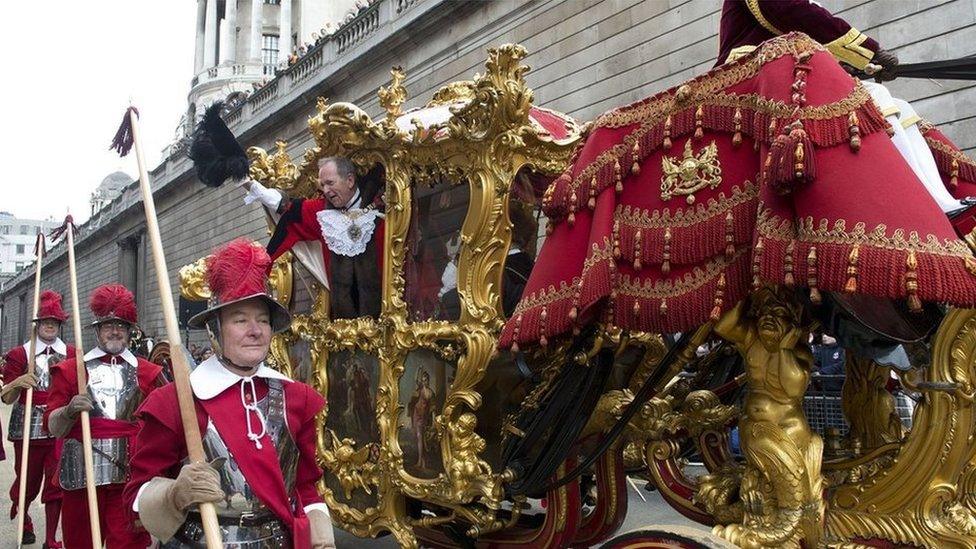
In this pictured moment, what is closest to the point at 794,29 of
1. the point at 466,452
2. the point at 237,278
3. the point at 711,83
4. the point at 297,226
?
the point at 711,83

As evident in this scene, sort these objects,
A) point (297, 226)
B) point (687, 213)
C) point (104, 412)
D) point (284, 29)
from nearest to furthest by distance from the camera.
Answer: point (687, 213) → point (297, 226) → point (104, 412) → point (284, 29)

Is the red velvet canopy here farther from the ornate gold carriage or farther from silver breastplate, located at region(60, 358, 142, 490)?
silver breastplate, located at region(60, 358, 142, 490)

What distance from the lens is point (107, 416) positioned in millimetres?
5250

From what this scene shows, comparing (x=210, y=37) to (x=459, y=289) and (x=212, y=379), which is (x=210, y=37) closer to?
(x=459, y=289)

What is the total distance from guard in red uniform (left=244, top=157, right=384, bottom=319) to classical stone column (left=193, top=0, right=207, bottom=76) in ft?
161

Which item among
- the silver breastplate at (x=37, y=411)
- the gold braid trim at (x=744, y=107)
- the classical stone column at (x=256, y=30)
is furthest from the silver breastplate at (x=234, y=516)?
the classical stone column at (x=256, y=30)

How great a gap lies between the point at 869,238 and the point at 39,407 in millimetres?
6933

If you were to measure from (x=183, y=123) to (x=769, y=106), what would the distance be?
4798cm

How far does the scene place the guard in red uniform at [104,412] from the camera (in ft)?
16.3

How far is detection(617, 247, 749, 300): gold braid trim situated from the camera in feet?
8.15

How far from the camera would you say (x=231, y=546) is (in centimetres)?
245

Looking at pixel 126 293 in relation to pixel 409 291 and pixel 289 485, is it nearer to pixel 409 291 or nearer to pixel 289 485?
pixel 409 291

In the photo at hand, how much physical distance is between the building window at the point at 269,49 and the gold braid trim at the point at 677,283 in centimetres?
4759

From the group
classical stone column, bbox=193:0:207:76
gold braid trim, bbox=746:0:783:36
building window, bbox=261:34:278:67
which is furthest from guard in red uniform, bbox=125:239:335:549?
classical stone column, bbox=193:0:207:76
